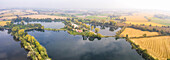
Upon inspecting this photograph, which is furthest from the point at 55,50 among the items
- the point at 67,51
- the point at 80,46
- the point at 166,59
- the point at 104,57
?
the point at 166,59

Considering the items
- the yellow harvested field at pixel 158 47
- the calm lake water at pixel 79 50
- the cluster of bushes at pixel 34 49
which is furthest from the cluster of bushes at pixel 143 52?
the cluster of bushes at pixel 34 49

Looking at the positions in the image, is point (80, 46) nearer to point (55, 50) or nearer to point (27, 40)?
point (55, 50)

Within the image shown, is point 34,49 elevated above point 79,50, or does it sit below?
above

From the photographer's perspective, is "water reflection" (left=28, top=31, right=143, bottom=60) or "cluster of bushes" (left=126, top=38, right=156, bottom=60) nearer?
"cluster of bushes" (left=126, top=38, right=156, bottom=60)

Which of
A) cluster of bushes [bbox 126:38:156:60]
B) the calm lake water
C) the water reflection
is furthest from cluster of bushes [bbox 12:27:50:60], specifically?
cluster of bushes [bbox 126:38:156:60]

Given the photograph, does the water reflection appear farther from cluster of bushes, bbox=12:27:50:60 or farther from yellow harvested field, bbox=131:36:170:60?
yellow harvested field, bbox=131:36:170:60

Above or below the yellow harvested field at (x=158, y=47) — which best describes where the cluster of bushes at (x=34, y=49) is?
above

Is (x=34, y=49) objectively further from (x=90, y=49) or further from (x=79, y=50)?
(x=90, y=49)

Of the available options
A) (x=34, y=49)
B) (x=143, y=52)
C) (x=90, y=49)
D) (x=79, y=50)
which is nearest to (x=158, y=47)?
(x=143, y=52)

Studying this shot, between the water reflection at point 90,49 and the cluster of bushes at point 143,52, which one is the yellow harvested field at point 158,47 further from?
the water reflection at point 90,49

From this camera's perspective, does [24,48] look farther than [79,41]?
No

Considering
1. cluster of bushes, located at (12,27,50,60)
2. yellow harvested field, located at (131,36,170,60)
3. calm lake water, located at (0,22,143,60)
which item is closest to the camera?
cluster of bushes, located at (12,27,50,60)
